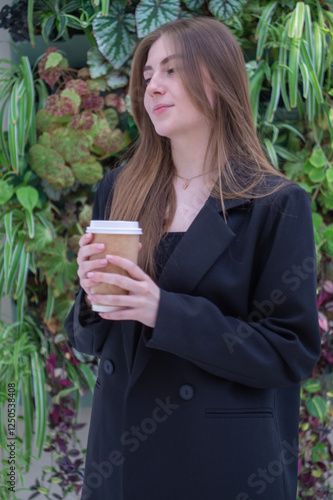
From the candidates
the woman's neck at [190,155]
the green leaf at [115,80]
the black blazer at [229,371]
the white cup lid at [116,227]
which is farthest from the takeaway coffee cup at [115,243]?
the green leaf at [115,80]

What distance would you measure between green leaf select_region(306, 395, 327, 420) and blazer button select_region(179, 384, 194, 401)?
1.22 meters

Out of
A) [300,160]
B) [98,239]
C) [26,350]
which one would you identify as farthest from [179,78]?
[26,350]

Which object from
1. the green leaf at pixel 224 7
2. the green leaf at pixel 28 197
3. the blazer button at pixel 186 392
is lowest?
the green leaf at pixel 28 197

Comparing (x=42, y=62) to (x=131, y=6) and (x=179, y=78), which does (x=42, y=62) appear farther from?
(x=179, y=78)

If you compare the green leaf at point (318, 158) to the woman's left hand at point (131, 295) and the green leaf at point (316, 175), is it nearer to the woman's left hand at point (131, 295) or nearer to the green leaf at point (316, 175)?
the green leaf at point (316, 175)

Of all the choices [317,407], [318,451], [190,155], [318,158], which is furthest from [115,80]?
[318,451]

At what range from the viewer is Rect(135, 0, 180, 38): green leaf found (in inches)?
76.1

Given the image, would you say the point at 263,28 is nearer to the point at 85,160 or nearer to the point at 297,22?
the point at 297,22

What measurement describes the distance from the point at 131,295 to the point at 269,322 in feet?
0.95

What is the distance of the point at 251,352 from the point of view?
88 cm

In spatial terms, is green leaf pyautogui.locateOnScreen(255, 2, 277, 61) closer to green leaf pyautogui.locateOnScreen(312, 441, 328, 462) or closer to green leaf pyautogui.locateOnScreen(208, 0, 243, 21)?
green leaf pyautogui.locateOnScreen(208, 0, 243, 21)

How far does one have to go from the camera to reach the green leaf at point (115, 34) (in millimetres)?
1979

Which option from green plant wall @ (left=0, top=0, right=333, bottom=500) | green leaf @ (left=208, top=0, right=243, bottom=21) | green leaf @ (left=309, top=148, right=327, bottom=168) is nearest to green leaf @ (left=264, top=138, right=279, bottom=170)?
green plant wall @ (left=0, top=0, right=333, bottom=500)

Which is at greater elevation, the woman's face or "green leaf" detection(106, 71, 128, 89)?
the woman's face
